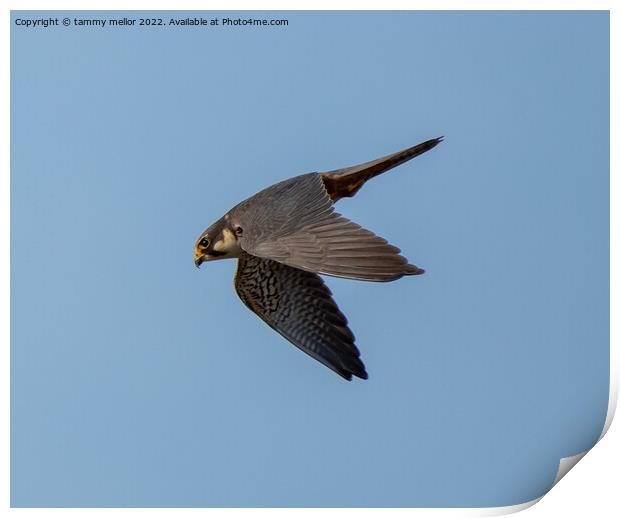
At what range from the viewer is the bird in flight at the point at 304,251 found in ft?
6.73

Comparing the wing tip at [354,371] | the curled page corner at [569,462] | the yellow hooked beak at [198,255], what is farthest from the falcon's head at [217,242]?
the curled page corner at [569,462]

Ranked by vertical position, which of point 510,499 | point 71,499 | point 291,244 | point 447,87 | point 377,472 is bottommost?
point 510,499

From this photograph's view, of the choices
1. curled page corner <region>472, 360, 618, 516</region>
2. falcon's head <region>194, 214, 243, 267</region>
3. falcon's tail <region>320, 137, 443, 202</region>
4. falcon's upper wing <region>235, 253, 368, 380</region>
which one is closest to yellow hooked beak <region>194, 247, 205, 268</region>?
falcon's head <region>194, 214, 243, 267</region>

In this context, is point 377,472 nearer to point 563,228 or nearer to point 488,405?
point 488,405

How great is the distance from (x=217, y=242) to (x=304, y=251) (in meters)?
0.41

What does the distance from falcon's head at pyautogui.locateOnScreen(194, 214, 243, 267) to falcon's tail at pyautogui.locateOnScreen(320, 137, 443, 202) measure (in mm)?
276

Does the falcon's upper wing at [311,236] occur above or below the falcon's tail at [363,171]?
below

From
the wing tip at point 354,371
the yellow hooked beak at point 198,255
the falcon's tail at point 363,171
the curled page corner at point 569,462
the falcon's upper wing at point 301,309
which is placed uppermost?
the falcon's tail at point 363,171

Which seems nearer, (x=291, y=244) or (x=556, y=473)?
(x=291, y=244)

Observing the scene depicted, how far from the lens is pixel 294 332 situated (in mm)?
2469

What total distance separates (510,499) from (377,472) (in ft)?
1.19

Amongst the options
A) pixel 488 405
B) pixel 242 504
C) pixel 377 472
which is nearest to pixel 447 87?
pixel 488 405

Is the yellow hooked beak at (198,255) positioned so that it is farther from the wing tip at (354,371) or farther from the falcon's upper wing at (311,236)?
Result: the wing tip at (354,371)

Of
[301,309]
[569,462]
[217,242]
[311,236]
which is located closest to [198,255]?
[217,242]
